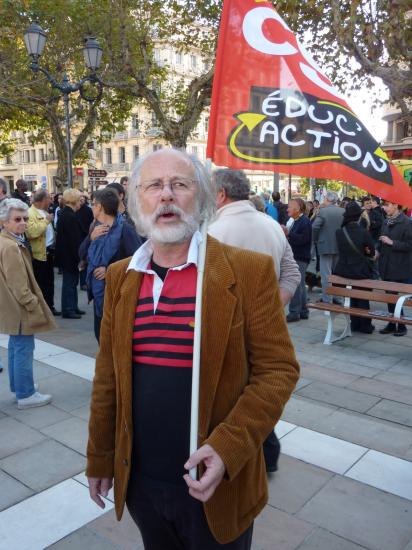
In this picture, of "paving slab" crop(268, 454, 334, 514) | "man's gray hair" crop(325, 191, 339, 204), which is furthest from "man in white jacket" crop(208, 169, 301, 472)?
"man's gray hair" crop(325, 191, 339, 204)

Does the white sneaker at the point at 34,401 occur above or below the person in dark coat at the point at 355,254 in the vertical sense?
below

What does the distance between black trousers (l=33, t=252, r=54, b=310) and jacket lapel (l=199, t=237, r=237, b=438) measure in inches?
253

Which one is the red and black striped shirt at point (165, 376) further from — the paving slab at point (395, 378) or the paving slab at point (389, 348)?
the paving slab at point (389, 348)

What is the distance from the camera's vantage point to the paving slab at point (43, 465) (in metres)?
3.28

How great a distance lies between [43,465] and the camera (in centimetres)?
346

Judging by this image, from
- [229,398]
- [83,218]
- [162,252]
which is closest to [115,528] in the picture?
[229,398]

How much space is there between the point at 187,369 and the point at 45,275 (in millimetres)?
6509

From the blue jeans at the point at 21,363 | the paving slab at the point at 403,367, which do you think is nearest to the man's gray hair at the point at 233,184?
the blue jeans at the point at 21,363

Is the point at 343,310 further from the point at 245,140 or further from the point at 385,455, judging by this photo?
the point at 245,140

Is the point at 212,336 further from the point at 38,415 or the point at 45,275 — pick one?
the point at 45,275

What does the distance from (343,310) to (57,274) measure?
7492 mm

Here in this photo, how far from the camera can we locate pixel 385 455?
3.57 m

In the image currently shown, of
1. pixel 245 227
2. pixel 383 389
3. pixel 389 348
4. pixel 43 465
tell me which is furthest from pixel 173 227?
pixel 389 348

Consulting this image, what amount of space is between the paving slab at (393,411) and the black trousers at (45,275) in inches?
206
